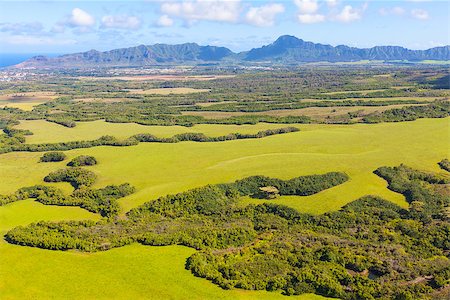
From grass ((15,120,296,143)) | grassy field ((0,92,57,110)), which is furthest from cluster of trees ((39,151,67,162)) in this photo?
grassy field ((0,92,57,110))

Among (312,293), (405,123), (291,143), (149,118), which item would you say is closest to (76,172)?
(291,143)

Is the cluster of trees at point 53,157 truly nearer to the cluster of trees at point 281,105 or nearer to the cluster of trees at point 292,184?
the cluster of trees at point 292,184

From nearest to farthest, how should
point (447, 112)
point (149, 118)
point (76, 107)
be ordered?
point (447, 112)
point (149, 118)
point (76, 107)

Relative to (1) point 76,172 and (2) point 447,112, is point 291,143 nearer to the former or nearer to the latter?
(1) point 76,172

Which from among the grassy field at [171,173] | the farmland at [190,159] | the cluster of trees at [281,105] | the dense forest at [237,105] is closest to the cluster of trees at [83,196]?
the farmland at [190,159]

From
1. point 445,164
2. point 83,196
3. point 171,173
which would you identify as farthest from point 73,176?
point 445,164
